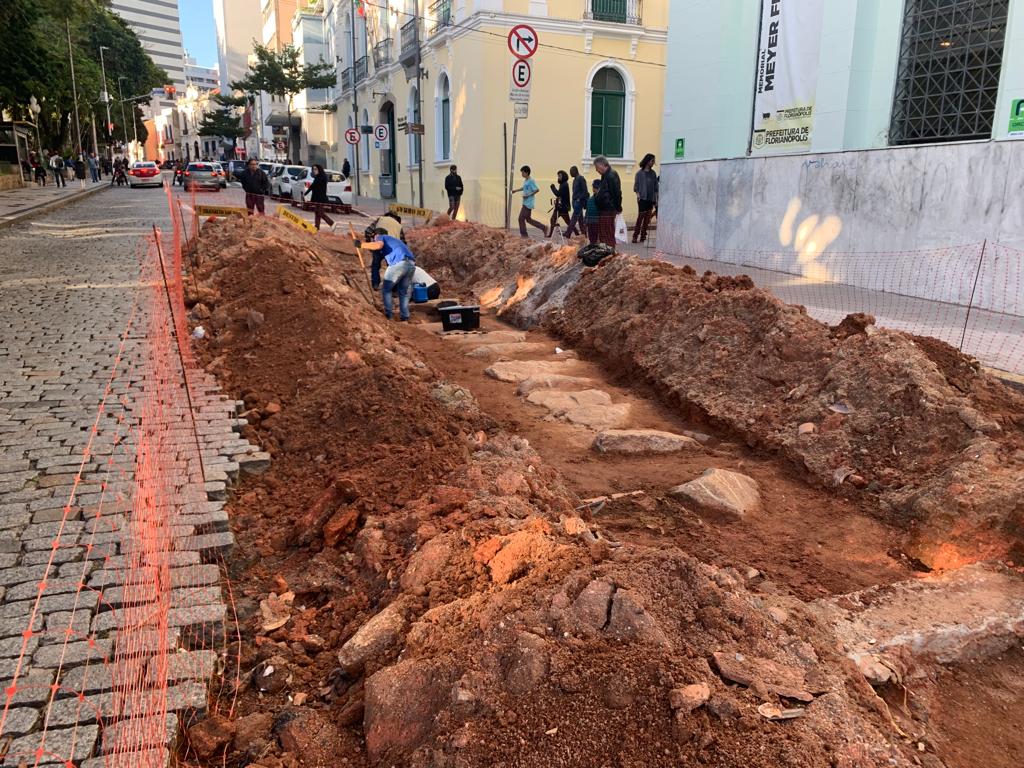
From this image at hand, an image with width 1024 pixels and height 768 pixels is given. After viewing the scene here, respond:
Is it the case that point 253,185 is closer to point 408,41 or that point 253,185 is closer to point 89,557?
point 408,41

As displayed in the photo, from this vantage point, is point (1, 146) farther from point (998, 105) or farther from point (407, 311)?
point (998, 105)

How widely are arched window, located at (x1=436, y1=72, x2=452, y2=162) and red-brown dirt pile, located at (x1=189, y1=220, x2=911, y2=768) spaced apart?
72.4 feet

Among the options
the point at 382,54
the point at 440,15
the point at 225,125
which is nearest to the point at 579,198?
the point at 440,15

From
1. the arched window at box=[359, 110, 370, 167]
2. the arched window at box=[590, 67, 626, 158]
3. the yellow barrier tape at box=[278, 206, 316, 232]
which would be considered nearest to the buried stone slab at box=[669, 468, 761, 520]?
the yellow barrier tape at box=[278, 206, 316, 232]

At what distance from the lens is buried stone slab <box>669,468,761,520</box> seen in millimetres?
4762

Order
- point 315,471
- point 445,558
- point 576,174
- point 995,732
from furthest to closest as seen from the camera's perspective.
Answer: point 576,174, point 315,471, point 445,558, point 995,732

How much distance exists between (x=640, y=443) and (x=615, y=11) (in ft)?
67.9

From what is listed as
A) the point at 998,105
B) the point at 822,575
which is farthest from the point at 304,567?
the point at 998,105

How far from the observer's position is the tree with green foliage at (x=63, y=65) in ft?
70.6

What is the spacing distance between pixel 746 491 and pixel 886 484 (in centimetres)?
92

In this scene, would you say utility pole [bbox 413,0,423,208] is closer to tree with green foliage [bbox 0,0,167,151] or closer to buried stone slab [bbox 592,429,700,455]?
tree with green foliage [bbox 0,0,167,151]

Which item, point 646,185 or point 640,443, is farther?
point 646,185

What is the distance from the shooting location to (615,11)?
22.8 m

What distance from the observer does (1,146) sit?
35062 millimetres
